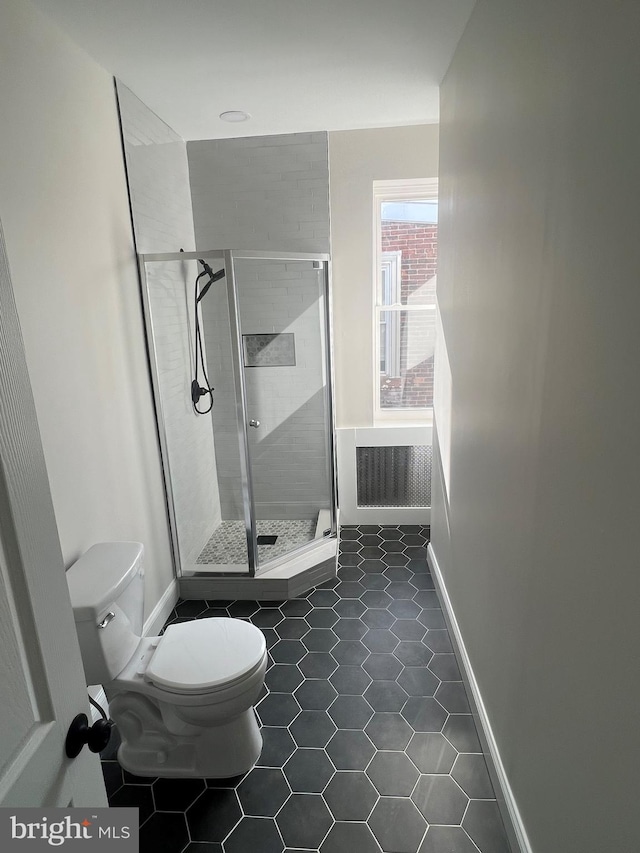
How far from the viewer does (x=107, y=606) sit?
1.70 meters

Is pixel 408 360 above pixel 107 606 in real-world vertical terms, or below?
above

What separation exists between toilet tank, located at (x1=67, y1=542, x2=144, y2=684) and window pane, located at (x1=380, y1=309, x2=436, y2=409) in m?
2.15

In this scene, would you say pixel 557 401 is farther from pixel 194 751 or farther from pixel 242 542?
pixel 242 542

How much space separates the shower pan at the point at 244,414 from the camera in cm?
265

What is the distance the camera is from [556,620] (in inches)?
46.1

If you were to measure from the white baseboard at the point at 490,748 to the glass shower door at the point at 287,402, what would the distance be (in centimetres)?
101

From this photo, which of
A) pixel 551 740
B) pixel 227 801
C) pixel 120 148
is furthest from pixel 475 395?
pixel 120 148

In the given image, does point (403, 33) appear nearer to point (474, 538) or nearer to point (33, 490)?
point (474, 538)

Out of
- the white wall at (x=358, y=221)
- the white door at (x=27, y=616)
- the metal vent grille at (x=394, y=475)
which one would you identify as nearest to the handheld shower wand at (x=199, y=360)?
the white wall at (x=358, y=221)

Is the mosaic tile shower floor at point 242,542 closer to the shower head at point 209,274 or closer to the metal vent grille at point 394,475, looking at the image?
the metal vent grille at point 394,475

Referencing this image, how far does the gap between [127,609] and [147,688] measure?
27cm

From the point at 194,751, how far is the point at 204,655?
0.34 meters

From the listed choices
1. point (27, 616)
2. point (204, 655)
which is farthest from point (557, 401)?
point (204, 655)

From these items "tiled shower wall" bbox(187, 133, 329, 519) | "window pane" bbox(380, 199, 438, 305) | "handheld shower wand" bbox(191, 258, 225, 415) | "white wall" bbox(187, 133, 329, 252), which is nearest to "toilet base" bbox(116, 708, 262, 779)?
"tiled shower wall" bbox(187, 133, 329, 519)
